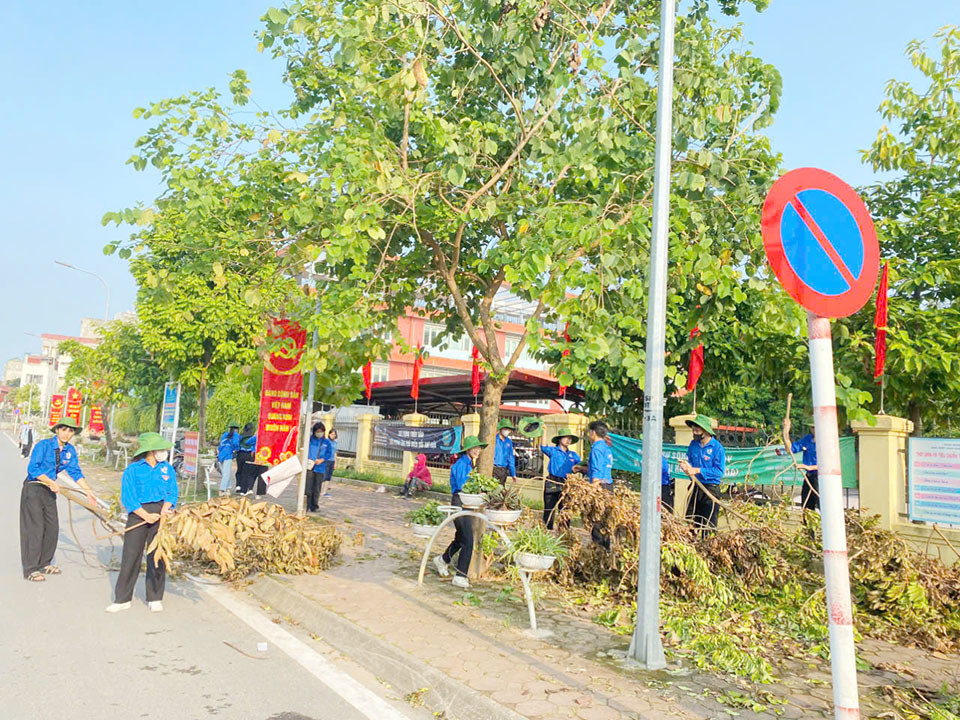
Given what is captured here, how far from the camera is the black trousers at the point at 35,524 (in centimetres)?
A: 783

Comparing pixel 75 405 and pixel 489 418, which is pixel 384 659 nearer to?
pixel 489 418

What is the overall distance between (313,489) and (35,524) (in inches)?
241

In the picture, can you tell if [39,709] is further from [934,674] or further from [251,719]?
[934,674]

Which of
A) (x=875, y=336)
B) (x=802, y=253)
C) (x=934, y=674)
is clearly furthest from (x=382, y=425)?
(x=802, y=253)

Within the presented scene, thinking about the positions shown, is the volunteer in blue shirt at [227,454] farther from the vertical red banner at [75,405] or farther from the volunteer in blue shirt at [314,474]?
the vertical red banner at [75,405]

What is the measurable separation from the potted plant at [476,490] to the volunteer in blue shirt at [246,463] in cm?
953

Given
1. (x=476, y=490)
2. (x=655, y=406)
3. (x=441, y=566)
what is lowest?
(x=441, y=566)

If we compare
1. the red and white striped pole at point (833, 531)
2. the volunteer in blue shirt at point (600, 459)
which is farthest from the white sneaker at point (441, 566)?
the red and white striped pole at point (833, 531)

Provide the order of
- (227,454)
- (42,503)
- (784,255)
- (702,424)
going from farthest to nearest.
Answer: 1. (227,454)
2. (702,424)
3. (42,503)
4. (784,255)

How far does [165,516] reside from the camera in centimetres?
686

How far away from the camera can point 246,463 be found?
15914 mm

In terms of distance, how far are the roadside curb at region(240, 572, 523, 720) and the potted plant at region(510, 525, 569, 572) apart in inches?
51.0

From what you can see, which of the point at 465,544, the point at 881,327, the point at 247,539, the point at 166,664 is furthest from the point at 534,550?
the point at 881,327

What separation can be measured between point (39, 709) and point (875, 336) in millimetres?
10521
